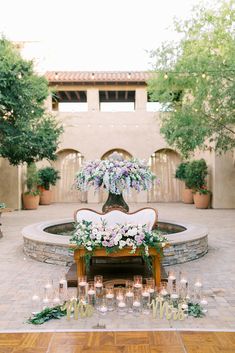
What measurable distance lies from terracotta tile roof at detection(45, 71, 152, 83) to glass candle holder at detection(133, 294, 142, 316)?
45.5ft

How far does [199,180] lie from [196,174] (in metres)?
0.34

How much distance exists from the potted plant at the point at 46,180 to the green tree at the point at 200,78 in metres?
5.30

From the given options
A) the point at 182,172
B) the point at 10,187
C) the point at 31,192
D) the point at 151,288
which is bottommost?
the point at 151,288

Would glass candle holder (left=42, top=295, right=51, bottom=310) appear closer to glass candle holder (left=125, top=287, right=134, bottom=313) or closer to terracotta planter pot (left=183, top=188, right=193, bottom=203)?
glass candle holder (left=125, top=287, right=134, bottom=313)

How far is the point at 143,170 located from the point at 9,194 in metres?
9.34

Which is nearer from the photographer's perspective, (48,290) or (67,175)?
(48,290)

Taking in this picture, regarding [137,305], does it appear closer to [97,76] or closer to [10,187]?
[10,187]

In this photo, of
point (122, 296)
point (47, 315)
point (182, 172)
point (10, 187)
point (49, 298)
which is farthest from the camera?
point (182, 172)

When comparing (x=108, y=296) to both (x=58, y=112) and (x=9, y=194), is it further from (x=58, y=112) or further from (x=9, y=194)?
(x=58, y=112)

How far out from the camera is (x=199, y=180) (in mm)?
14641

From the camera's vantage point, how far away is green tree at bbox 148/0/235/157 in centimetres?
1025

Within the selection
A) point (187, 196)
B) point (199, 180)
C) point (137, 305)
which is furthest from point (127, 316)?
point (187, 196)

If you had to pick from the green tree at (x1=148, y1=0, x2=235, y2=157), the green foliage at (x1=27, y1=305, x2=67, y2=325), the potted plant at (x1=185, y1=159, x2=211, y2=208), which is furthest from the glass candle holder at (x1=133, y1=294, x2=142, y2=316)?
the potted plant at (x1=185, y1=159, x2=211, y2=208)

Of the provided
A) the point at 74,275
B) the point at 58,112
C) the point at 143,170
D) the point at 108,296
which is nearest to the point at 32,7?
the point at 58,112
